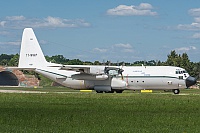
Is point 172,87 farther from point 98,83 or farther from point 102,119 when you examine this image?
point 102,119

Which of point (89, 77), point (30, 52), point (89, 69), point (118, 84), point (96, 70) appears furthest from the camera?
point (30, 52)

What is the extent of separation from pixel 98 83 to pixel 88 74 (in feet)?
7.05

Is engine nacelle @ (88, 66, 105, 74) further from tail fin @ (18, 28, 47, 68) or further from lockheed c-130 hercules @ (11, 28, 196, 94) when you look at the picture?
tail fin @ (18, 28, 47, 68)

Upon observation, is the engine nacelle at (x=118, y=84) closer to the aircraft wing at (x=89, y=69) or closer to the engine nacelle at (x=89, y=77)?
the engine nacelle at (x=89, y=77)

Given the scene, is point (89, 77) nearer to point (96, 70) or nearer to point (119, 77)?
point (96, 70)

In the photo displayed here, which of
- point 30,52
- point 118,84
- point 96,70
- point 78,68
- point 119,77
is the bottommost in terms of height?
point 118,84

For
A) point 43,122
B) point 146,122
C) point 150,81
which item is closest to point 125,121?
point 146,122

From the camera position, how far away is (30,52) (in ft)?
242

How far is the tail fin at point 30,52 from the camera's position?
240 ft

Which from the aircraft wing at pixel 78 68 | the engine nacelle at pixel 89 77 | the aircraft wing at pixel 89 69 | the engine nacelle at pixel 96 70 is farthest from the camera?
the engine nacelle at pixel 89 77

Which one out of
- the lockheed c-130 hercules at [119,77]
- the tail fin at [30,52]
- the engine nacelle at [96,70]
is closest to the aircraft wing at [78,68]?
the lockheed c-130 hercules at [119,77]

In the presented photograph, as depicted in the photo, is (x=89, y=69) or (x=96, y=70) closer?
(x=89, y=69)

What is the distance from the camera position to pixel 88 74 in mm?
66625

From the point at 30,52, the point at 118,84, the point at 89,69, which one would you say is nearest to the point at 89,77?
the point at 89,69
